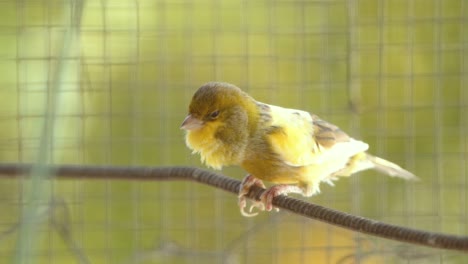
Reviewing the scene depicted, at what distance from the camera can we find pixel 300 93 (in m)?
2.08

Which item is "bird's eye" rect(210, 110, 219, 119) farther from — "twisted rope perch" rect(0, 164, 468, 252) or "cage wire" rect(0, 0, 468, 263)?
"cage wire" rect(0, 0, 468, 263)

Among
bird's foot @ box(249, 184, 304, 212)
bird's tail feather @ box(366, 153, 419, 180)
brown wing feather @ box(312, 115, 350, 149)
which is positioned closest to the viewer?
bird's foot @ box(249, 184, 304, 212)

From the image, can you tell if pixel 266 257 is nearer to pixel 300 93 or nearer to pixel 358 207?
pixel 358 207

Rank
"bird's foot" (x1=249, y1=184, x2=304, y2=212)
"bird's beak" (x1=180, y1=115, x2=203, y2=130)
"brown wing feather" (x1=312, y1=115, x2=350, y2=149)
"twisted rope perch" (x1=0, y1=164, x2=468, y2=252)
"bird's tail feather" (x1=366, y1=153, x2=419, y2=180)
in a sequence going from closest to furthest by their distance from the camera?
"twisted rope perch" (x1=0, y1=164, x2=468, y2=252), "bird's beak" (x1=180, y1=115, x2=203, y2=130), "bird's foot" (x1=249, y1=184, x2=304, y2=212), "brown wing feather" (x1=312, y1=115, x2=350, y2=149), "bird's tail feather" (x1=366, y1=153, x2=419, y2=180)

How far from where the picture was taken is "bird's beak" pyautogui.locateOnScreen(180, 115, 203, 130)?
1.16 metres

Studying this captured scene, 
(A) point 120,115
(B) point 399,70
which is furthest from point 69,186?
(B) point 399,70

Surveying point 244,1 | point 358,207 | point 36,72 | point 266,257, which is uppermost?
point 244,1

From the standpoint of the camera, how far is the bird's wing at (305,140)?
1.34m

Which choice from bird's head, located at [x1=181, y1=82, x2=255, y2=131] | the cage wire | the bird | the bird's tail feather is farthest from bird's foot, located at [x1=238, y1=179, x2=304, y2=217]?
the cage wire

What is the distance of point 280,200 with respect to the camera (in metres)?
1.19

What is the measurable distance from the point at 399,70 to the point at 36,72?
3.02 feet

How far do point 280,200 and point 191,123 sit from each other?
17 centimetres

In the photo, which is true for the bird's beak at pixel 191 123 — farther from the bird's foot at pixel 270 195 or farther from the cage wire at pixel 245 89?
the cage wire at pixel 245 89

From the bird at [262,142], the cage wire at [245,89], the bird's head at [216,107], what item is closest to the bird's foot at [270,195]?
the bird at [262,142]
